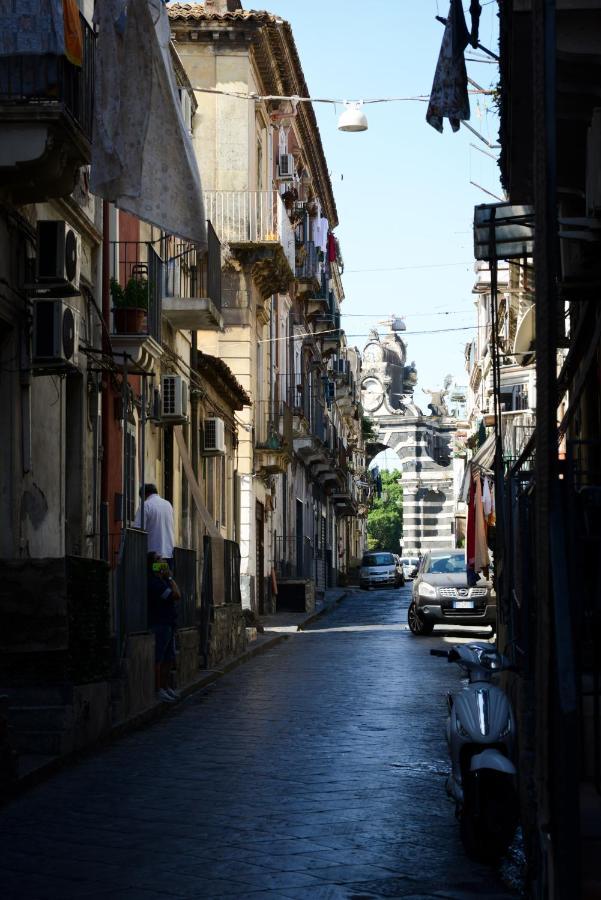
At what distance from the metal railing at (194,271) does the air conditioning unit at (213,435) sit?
228cm

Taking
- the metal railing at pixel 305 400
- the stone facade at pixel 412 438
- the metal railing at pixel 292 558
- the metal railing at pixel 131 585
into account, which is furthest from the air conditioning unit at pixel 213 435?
the stone facade at pixel 412 438

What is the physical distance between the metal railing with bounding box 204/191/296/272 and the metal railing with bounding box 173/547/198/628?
51.5 ft

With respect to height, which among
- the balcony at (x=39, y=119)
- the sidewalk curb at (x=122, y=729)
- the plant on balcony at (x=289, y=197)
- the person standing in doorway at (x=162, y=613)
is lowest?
the sidewalk curb at (x=122, y=729)

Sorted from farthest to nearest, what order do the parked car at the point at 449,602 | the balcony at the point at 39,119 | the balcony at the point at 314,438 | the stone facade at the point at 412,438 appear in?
the stone facade at the point at 412,438, the balcony at the point at 314,438, the parked car at the point at 449,602, the balcony at the point at 39,119

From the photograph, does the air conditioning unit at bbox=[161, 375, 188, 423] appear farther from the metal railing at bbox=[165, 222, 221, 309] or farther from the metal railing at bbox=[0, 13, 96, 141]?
the metal railing at bbox=[0, 13, 96, 141]

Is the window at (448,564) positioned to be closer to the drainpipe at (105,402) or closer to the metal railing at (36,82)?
the drainpipe at (105,402)

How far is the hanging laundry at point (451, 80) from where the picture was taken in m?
12.3

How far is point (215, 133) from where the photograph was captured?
34.2m

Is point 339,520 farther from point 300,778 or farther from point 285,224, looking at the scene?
point 300,778

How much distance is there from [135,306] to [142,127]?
7.80 meters

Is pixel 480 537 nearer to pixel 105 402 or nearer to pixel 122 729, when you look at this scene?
pixel 105 402

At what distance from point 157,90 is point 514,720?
5739 millimetres

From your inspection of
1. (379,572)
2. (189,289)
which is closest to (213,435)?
(189,289)

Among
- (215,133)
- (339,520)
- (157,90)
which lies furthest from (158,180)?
(339,520)
